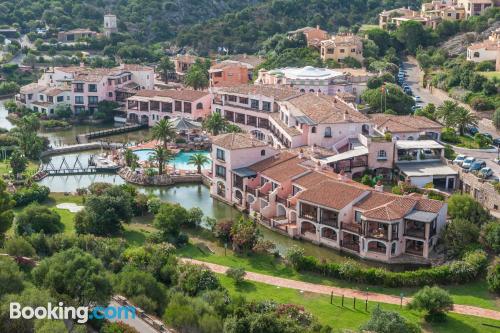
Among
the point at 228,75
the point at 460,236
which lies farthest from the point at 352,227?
the point at 228,75

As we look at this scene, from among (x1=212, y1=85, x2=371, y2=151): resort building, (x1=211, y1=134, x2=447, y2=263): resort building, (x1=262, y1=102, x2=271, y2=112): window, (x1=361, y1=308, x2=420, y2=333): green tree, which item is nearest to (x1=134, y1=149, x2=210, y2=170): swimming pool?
(x1=212, y1=85, x2=371, y2=151): resort building

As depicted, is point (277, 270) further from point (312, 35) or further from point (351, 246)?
point (312, 35)

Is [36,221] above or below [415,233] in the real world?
above

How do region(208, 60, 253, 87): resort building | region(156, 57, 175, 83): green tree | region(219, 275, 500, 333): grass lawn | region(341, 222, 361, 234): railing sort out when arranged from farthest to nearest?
region(156, 57, 175, 83): green tree, region(208, 60, 253, 87): resort building, region(341, 222, 361, 234): railing, region(219, 275, 500, 333): grass lawn

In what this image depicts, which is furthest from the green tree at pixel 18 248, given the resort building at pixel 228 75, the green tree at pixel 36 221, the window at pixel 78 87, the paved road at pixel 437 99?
the resort building at pixel 228 75

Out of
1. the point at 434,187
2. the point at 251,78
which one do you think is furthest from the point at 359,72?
the point at 434,187

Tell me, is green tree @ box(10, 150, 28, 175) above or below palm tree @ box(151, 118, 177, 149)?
below

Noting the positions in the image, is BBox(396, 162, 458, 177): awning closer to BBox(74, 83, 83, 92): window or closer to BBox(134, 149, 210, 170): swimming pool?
BBox(134, 149, 210, 170): swimming pool
